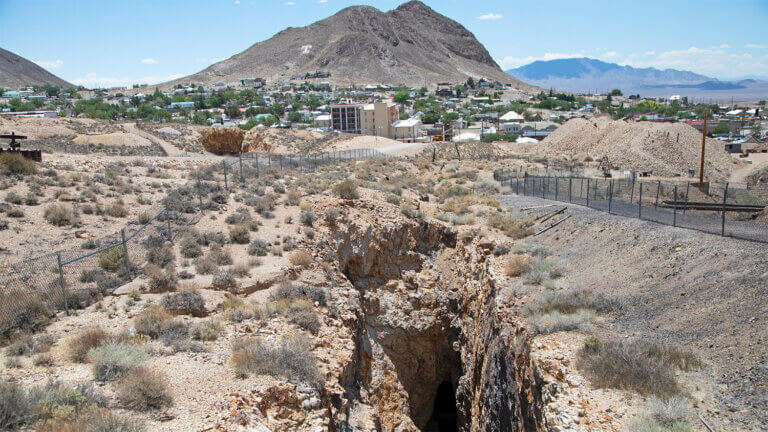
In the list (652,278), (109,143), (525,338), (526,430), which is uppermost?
(109,143)

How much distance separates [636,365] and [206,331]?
909 cm

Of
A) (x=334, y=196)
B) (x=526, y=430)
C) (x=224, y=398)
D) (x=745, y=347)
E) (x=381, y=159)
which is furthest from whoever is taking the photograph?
(x=381, y=159)

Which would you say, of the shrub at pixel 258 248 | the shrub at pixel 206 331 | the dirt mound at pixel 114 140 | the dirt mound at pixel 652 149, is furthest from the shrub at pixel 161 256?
the dirt mound at pixel 652 149

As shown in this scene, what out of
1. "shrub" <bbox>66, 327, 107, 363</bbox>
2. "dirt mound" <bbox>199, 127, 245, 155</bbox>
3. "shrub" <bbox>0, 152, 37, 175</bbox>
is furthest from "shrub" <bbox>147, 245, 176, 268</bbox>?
"dirt mound" <bbox>199, 127, 245, 155</bbox>

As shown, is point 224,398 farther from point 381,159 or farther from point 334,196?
point 381,159

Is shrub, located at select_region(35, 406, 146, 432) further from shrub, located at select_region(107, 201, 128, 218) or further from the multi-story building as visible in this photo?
the multi-story building

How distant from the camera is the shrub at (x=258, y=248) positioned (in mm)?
16933

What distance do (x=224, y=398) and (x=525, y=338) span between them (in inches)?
297

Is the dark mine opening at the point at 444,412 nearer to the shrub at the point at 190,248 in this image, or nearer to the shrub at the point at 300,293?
the shrub at the point at 300,293

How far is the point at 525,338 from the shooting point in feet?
41.0

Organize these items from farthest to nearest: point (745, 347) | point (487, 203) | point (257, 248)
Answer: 1. point (487, 203)
2. point (257, 248)
3. point (745, 347)

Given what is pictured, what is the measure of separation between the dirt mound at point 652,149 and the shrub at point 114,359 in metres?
48.1

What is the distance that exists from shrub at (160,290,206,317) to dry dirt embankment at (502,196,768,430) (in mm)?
10099

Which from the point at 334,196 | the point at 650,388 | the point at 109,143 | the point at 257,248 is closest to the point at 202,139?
the point at 109,143
